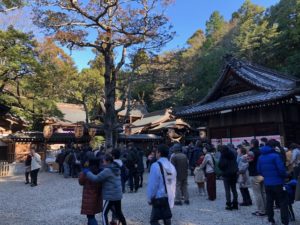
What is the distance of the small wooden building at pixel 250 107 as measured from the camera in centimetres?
1336

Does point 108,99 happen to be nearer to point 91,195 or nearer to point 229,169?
point 229,169

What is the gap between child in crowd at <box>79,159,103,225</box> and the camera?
202 inches

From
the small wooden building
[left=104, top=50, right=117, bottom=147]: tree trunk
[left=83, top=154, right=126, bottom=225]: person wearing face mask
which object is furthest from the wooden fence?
[left=83, top=154, right=126, bottom=225]: person wearing face mask

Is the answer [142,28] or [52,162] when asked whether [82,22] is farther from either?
[52,162]

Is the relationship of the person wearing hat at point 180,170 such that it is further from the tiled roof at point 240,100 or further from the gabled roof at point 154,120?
the gabled roof at point 154,120

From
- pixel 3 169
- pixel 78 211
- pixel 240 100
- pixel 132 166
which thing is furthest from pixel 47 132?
pixel 78 211

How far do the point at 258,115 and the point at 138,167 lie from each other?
22.0ft

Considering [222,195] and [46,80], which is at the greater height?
[46,80]

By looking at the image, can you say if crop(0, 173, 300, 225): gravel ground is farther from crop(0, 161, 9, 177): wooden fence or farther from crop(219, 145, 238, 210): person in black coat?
crop(0, 161, 9, 177): wooden fence

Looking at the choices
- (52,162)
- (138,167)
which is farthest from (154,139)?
(138,167)

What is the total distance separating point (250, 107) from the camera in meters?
13.8

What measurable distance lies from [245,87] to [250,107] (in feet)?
9.19

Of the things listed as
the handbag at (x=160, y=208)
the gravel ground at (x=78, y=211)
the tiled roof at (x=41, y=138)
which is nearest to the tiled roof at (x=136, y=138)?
the tiled roof at (x=41, y=138)

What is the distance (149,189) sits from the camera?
4855 mm
